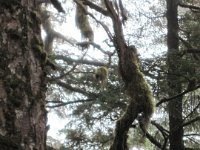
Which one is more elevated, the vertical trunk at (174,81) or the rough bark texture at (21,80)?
the vertical trunk at (174,81)

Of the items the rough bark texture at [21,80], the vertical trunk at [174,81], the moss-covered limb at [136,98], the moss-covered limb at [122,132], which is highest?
the vertical trunk at [174,81]

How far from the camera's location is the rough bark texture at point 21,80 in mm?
1438

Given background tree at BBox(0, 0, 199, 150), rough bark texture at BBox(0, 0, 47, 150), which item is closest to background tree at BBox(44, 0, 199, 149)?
background tree at BBox(0, 0, 199, 150)

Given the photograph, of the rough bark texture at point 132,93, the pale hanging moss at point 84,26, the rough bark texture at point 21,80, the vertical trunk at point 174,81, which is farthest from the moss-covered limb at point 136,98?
the pale hanging moss at point 84,26

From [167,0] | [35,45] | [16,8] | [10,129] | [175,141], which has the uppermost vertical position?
[167,0]

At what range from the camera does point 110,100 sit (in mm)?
5332

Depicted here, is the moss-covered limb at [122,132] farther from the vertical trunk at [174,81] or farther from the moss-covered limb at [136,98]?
the vertical trunk at [174,81]

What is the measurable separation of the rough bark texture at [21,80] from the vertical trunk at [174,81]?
11.8 ft

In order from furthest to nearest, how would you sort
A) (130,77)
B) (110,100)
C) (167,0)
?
(167,0) < (110,100) < (130,77)

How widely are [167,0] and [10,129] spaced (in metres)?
6.73

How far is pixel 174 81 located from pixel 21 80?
4.01 metres

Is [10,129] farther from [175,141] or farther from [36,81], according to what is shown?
[175,141]

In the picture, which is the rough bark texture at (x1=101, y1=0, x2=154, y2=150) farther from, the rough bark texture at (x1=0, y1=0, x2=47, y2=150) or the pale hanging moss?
the pale hanging moss

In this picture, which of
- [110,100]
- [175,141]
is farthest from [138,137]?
[110,100]
